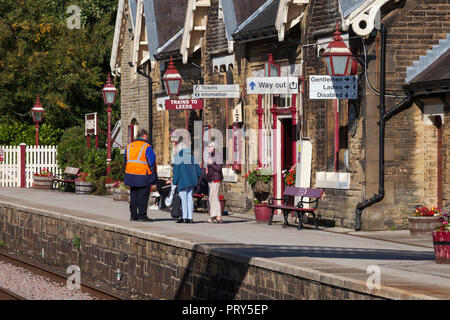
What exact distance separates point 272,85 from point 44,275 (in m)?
5.77

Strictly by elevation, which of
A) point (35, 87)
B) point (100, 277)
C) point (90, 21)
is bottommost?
point (100, 277)

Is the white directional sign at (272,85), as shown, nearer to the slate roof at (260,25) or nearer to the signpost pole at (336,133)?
the signpost pole at (336,133)

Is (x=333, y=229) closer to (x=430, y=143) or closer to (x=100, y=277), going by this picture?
(x=430, y=143)

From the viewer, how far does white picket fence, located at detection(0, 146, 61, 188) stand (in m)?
36.4

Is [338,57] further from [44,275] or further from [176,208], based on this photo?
[44,275]

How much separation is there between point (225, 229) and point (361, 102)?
3.50 meters

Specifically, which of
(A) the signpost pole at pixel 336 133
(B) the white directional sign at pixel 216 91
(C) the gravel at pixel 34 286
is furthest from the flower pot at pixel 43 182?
(A) the signpost pole at pixel 336 133

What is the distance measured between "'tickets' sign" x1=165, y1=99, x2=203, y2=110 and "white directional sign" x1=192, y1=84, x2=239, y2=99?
2144mm

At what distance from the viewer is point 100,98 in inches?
1980

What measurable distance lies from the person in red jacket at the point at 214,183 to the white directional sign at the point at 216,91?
219 centimetres

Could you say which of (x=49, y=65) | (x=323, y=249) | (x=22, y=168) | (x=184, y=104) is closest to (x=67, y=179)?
(x=22, y=168)

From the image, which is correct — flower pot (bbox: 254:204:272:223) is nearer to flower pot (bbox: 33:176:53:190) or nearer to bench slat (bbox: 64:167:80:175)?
bench slat (bbox: 64:167:80:175)

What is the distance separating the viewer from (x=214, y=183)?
68.8 feet
